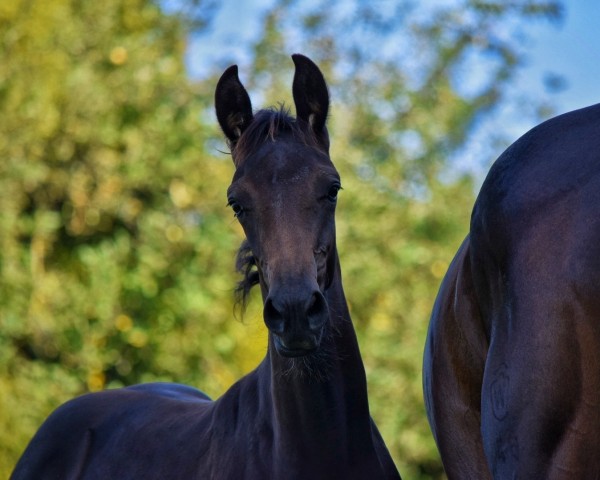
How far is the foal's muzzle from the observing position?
12.3 feet

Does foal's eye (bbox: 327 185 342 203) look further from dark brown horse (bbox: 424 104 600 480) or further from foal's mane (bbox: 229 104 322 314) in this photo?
dark brown horse (bbox: 424 104 600 480)

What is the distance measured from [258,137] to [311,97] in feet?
1.08

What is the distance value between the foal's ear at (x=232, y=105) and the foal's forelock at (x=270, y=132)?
131 millimetres

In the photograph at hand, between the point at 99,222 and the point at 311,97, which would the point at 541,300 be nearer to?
the point at 311,97

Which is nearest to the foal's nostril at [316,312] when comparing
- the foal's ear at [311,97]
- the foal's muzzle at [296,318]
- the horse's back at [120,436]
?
the foal's muzzle at [296,318]

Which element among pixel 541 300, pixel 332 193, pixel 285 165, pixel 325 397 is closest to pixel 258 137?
pixel 285 165

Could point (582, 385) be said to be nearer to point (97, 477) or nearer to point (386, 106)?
point (97, 477)

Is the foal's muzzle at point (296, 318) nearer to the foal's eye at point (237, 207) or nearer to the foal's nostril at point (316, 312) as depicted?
the foal's nostril at point (316, 312)

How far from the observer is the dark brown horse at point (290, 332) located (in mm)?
3930

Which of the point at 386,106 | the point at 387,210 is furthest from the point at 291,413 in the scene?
the point at 386,106

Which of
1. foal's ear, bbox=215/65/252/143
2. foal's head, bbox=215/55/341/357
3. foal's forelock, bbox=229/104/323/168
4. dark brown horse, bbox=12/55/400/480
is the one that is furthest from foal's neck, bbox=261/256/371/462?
foal's ear, bbox=215/65/252/143

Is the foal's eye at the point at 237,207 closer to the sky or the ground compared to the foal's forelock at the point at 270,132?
closer to the ground

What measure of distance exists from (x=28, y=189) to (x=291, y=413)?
8575 millimetres

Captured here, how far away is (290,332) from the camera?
3.79 metres
